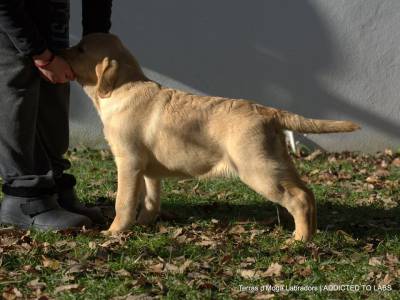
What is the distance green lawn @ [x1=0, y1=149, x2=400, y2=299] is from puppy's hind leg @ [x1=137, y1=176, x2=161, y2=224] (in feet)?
0.26

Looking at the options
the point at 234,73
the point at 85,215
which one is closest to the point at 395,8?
the point at 234,73

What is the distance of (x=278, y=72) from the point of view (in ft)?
25.9

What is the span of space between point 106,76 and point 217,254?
134cm

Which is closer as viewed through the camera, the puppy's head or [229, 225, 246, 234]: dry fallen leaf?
the puppy's head

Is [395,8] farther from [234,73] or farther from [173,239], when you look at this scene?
[173,239]

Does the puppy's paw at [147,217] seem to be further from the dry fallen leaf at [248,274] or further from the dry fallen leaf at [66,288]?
the dry fallen leaf at [66,288]

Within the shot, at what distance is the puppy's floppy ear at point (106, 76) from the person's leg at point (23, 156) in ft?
1.32

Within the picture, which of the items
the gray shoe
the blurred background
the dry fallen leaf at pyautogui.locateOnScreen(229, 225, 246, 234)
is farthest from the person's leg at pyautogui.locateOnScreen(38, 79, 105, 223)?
the blurred background

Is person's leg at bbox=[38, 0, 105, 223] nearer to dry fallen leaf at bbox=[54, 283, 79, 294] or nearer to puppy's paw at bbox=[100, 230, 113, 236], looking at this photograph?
puppy's paw at bbox=[100, 230, 113, 236]

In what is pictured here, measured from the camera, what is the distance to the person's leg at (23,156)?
184 inches

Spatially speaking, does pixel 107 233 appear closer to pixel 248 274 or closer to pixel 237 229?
pixel 237 229

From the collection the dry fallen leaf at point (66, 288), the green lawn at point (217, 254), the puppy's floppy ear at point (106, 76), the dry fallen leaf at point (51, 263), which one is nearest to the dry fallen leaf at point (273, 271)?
the green lawn at point (217, 254)

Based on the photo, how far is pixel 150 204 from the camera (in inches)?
201

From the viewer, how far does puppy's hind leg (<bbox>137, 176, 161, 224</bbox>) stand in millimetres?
5098
